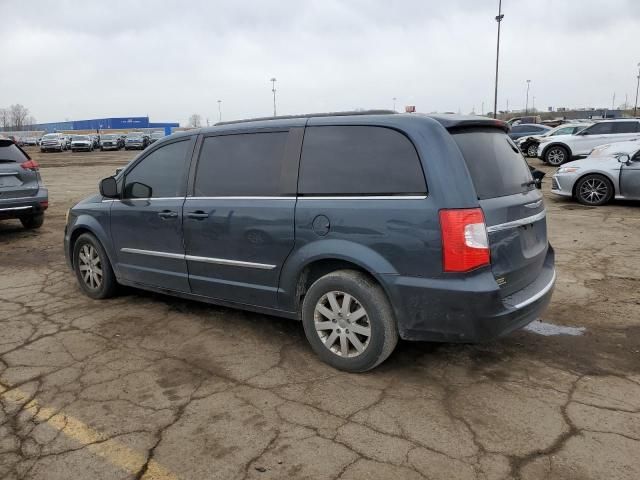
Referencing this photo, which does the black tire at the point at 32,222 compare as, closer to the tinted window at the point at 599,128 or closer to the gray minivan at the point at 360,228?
the gray minivan at the point at 360,228

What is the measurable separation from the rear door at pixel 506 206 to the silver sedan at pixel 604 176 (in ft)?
25.8

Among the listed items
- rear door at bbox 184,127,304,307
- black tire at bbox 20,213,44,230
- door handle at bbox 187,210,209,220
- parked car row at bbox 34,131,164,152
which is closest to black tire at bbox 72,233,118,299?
rear door at bbox 184,127,304,307

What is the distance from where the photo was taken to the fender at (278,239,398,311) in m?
3.26

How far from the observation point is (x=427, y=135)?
321 centimetres

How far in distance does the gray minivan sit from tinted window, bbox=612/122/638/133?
17.4 meters

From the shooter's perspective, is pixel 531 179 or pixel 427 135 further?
pixel 531 179

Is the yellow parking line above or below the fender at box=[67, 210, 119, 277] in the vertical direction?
below

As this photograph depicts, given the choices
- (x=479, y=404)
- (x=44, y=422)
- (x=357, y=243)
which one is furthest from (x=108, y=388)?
(x=479, y=404)

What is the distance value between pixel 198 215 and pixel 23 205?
573cm

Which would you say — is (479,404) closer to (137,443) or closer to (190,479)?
(190,479)

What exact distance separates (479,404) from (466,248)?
3.15ft

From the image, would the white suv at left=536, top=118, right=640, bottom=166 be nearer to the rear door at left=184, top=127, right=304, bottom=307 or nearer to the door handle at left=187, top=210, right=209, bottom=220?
the rear door at left=184, top=127, right=304, bottom=307

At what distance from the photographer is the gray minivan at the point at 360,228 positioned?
3.10 m

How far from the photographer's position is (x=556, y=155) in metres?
19.0
